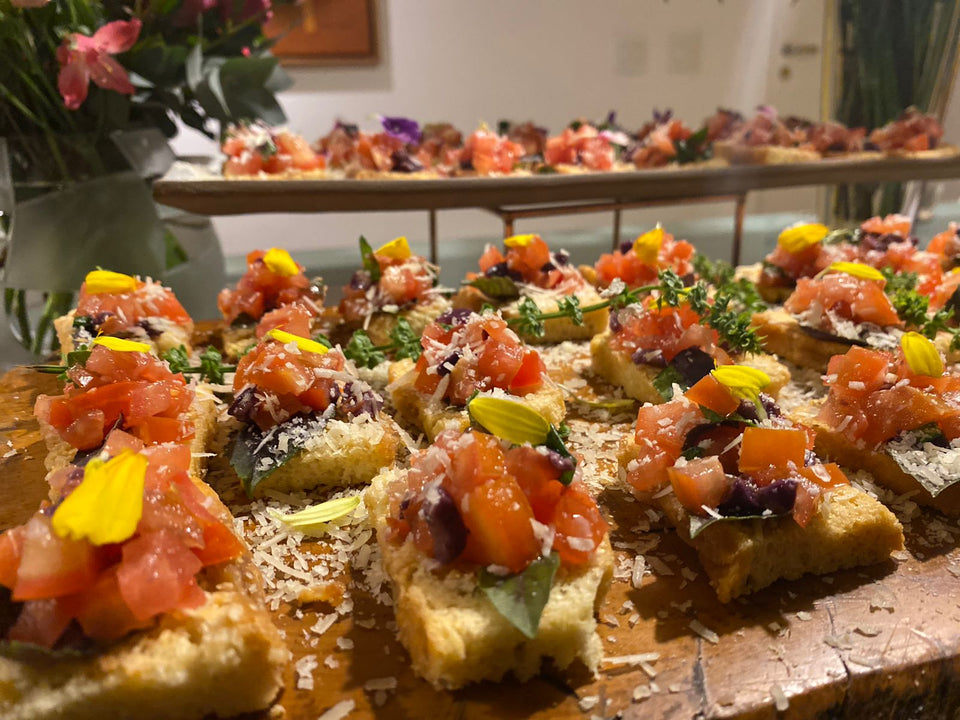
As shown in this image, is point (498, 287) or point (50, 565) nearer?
point (50, 565)

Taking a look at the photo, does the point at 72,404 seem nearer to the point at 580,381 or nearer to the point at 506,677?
the point at 506,677

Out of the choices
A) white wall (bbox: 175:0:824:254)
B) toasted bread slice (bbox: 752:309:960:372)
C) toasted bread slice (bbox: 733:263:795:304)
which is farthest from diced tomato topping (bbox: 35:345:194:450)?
white wall (bbox: 175:0:824:254)

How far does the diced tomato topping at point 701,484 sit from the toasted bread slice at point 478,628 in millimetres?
341

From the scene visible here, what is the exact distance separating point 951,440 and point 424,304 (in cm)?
221

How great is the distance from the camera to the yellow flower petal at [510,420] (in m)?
1.64

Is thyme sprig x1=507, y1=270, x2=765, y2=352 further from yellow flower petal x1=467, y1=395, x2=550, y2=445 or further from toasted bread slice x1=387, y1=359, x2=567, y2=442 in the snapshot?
yellow flower petal x1=467, y1=395, x2=550, y2=445

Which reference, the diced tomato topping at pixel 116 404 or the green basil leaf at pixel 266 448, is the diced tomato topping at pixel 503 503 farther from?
the diced tomato topping at pixel 116 404

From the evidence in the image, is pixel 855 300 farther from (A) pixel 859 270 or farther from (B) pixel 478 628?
(B) pixel 478 628

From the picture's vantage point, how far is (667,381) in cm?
250

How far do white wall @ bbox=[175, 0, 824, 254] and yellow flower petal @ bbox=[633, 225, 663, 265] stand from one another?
9.90 feet

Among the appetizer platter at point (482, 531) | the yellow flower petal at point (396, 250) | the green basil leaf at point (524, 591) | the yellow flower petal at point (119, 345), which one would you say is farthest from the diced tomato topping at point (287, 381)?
the yellow flower petal at point (396, 250)

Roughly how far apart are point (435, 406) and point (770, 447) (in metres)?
1.11

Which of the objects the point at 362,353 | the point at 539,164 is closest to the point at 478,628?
the point at 362,353

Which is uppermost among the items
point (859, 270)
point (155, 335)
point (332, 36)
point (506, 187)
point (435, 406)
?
point (332, 36)
